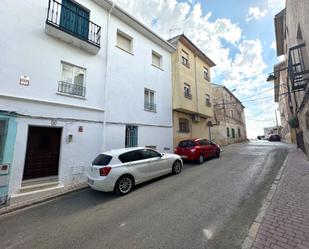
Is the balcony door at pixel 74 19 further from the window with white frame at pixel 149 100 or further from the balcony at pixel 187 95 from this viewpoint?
the balcony at pixel 187 95

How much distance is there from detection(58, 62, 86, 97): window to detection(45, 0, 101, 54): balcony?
1.12 m

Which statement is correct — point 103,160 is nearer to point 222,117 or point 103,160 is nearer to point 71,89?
point 71,89

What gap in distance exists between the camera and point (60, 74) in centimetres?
706

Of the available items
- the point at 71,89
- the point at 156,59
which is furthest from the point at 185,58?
the point at 71,89

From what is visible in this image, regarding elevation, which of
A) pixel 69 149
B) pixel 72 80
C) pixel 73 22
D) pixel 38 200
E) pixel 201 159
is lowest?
pixel 38 200

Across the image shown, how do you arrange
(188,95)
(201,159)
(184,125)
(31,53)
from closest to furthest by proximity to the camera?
(31,53)
(201,159)
(188,95)
(184,125)

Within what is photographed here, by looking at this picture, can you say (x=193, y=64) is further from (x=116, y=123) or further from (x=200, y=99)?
(x=116, y=123)

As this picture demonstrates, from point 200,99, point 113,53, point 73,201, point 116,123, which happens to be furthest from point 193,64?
point 73,201

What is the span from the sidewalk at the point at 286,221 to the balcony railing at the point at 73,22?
911 centimetres

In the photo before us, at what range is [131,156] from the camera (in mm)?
6562

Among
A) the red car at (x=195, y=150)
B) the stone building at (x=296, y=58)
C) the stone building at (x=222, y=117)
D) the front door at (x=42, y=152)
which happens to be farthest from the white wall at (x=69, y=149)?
the stone building at (x=222, y=117)

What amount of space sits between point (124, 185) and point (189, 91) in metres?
10.4

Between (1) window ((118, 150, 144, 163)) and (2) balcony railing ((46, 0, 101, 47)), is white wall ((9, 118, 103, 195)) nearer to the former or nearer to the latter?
(1) window ((118, 150, 144, 163))

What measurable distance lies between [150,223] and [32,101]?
606cm
